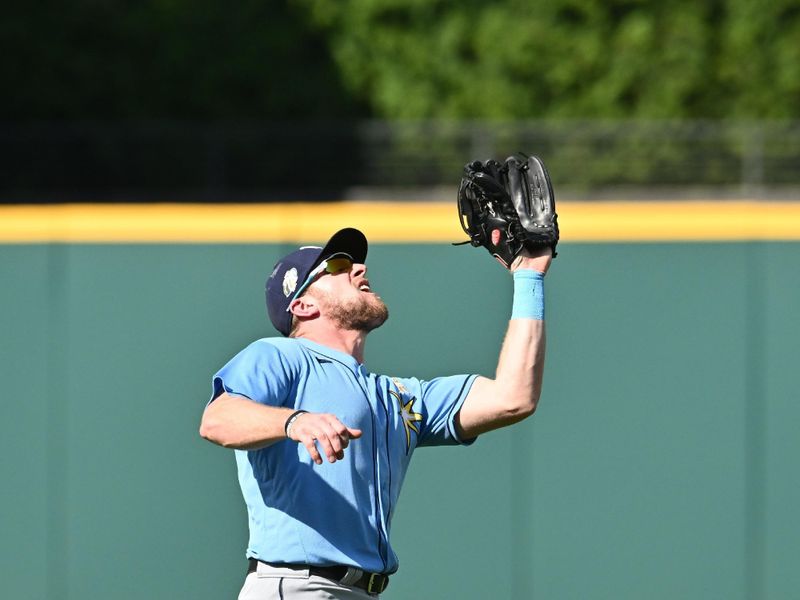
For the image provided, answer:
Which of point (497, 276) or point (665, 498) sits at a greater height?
point (497, 276)

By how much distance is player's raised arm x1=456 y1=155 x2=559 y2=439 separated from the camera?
3.46 metres

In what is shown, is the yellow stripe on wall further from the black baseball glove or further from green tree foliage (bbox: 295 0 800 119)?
green tree foliage (bbox: 295 0 800 119)

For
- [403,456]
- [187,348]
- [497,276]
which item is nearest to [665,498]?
[497,276]

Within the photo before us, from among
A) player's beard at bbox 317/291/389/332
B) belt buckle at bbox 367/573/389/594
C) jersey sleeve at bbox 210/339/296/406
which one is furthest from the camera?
player's beard at bbox 317/291/389/332

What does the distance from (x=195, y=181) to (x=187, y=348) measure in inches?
268

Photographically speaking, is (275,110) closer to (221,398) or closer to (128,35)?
(128,35)

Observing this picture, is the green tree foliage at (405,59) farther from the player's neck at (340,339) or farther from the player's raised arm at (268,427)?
the player's raised arm at (268,427)

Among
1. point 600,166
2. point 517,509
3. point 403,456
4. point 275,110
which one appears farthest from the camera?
point 275,110

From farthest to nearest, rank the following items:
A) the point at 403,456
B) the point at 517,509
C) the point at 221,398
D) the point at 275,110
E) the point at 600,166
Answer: the point at 275,110, the point at 600,166, the point at 517,509, the point at 403,456, the point at 221,398

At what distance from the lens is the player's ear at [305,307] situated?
3570 mm

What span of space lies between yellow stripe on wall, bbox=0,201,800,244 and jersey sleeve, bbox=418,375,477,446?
7.05ft

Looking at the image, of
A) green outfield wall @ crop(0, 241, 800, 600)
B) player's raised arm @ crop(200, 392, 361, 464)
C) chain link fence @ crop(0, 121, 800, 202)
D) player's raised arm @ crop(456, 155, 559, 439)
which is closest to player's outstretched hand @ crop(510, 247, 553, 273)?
player's raised arm @ crop(456, 155, 559, 439)

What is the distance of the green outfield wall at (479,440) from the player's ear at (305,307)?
2.20 m

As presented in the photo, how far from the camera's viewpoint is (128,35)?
1377cm
